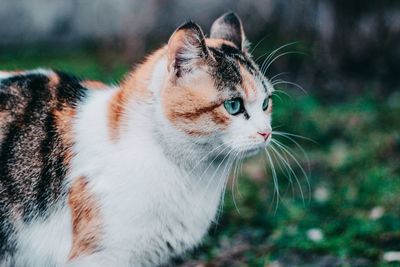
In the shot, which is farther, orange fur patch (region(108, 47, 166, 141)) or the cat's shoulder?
the cat's shoulder

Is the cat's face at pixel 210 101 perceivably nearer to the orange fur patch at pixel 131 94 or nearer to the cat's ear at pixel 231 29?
the orange fur patch at pixel 131 94

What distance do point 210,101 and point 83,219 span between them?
75 cm

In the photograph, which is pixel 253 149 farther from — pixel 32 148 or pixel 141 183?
pixel 32 148

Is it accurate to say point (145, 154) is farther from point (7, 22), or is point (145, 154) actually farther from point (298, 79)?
point (7, 22)

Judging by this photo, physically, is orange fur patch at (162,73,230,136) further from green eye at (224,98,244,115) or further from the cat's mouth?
the cat's mouth

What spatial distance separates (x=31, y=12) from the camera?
8.95 meters

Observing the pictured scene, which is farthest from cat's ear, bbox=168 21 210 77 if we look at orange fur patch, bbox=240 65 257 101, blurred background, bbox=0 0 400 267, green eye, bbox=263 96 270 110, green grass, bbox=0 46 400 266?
green grass, bbox=0 46 400 266

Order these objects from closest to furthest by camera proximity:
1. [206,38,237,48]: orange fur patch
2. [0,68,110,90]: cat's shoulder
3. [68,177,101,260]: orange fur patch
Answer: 1. [68,177,101,260]: orange fur patch
2. [206,38,237,48]: orange fur patch
3. [0,68,110,90]: cat's shoulder

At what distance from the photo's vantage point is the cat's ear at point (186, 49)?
2922mm

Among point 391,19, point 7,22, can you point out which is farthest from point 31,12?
point 391,19

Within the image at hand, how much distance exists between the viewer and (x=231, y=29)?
3471 millimetres

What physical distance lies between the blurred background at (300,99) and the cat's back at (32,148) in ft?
3.56

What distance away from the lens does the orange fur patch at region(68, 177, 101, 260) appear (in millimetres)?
3027

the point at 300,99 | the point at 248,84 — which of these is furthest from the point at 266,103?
the point at 300,99
